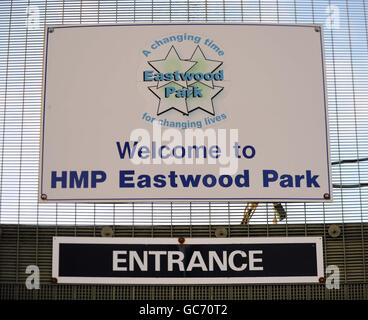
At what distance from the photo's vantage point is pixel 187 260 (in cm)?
466

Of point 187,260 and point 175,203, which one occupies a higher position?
point 175,203

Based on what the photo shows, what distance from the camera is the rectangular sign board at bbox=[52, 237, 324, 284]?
4629mm

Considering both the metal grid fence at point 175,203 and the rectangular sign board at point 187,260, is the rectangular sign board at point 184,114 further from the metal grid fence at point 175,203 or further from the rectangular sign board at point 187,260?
the rectangular sign board at point 187,260

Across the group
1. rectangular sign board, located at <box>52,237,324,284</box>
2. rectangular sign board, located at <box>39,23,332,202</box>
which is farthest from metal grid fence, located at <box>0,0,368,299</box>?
rectangular sign board, located at <box>39,23,332,202</box>

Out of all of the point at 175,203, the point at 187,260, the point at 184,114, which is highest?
the point at 184,114

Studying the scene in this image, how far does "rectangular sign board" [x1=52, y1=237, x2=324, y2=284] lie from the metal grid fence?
0.10m

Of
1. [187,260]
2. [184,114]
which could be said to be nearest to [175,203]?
[187,260]

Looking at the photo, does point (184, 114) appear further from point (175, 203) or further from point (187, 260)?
point (187, 260)

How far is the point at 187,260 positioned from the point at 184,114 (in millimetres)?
1307

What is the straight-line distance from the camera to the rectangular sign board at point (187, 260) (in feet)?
15.2

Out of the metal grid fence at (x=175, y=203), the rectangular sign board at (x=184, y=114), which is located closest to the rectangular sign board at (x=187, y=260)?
the metal grid fence at (x=175, y=203)

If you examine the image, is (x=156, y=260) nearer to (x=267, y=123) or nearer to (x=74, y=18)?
(x=267, y=123)

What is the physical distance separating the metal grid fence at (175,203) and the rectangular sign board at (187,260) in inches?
3.8

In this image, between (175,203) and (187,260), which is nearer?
(187,260)
